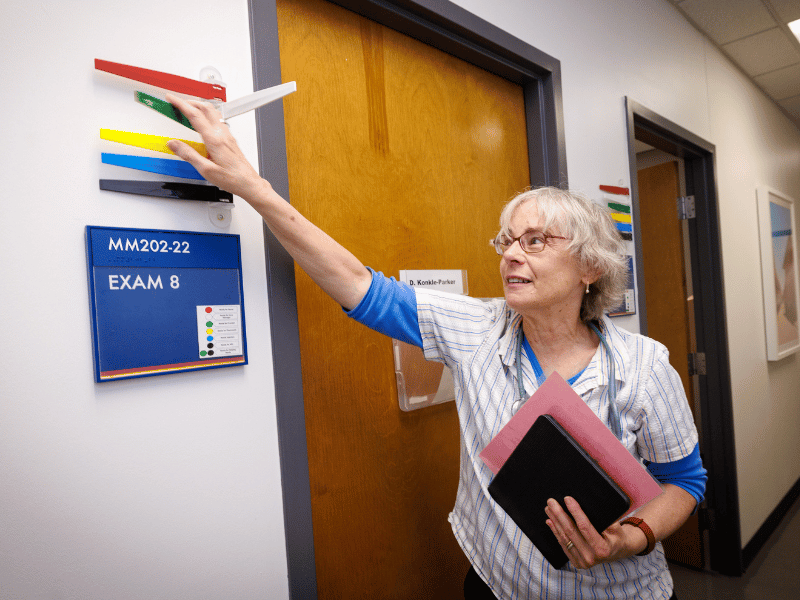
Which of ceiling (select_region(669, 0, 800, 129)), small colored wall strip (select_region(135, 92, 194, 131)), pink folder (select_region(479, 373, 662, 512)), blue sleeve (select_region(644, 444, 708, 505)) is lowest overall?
blue sleeve (select_region(644, 444, 708, 505))

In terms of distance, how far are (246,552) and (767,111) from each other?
4.34 metres

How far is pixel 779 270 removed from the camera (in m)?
3.44

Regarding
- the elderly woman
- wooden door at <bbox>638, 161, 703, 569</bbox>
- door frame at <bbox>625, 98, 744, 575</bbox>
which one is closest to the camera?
the elderly woman

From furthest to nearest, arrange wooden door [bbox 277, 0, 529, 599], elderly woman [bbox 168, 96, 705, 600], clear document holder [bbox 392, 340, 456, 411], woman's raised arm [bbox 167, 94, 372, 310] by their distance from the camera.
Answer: clear document holder [bbox 392, 340, 456, 411]
wooden door [bbox 277, 0, 529, 599]
elderly woman [bbox 168, 96, 705, 600]
woman's raised arm [bbox 167, 94, 372, 310]

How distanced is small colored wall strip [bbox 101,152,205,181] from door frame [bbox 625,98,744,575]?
Result: 7.55 feet

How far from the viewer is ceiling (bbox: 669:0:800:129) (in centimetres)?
240

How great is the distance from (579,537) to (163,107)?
0.99 meters

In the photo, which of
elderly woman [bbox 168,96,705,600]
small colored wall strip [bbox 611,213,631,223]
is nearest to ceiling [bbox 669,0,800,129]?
small colored wall strip [bbox 611,213,631,223]

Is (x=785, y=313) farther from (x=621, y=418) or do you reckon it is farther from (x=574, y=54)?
(x=621, y=418)

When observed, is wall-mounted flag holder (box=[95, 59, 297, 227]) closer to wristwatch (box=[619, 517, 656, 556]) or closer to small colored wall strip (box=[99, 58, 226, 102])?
small colored wall strip (box=[99, 58, 226, 102])

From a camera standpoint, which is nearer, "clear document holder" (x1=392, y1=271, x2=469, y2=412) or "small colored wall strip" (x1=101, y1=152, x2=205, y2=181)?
"small colored wall strip" (x1=101, y1=152, x2=205, y2=181)

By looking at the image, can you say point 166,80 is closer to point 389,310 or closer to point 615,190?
point 389,310

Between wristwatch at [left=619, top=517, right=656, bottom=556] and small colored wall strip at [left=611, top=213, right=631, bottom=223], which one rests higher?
small colored wall strip at [left=611, top=213, right=631, bottom=223]

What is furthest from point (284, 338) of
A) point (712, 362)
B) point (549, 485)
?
point (712, 362)
